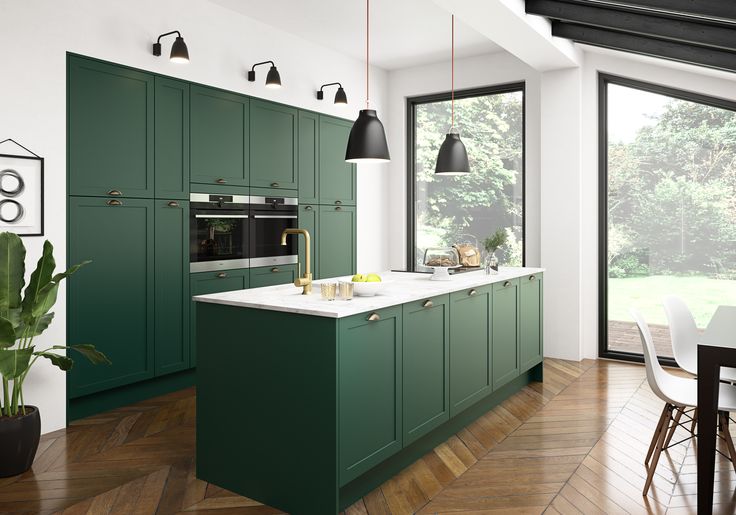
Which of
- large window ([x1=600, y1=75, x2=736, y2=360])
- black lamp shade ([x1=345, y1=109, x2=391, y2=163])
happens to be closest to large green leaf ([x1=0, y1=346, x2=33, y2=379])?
black lamp shade ([x1=345, y1=109, x2=391, y2=163])

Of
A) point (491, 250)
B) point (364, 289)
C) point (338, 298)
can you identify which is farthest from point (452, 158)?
point (338, 298)

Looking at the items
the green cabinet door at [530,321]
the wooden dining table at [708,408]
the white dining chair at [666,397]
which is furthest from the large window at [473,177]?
the wooden dining table at [708,408]

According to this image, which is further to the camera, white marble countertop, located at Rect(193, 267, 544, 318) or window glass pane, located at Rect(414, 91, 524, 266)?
window glass pane, located at Rect(414, 91, 524, 266)

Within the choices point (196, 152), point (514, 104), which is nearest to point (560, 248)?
point (514, 104)

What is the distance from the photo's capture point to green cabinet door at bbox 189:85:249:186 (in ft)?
15.4

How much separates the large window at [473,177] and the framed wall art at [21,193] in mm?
4124

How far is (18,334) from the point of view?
10.5ft

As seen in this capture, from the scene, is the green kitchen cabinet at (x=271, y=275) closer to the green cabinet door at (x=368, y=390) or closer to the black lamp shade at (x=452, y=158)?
the black lamp shade at (x=452, y=158)

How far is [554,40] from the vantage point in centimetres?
498

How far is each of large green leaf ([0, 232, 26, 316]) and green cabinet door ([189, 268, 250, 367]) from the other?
1586 millimetres

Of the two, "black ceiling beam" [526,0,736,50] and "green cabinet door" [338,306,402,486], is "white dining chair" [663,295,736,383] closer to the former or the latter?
"black ceiling beam" [526,0,736,50]

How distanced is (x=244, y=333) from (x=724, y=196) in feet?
15.1

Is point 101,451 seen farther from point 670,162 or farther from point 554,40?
point 670,162

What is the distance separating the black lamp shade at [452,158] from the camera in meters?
4.27
